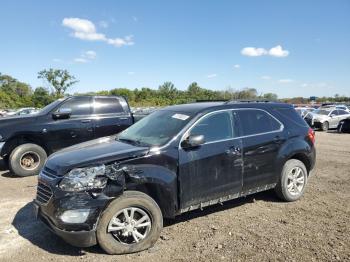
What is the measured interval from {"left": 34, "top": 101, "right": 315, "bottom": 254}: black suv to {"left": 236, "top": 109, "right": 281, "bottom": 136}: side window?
2cm

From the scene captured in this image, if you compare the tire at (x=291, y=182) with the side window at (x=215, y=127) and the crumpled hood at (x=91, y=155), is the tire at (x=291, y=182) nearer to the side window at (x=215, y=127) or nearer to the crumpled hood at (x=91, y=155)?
the side window at (x=215, y=127)

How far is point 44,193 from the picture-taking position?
4332 millimetres

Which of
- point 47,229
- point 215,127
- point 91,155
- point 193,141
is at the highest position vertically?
point 215,127

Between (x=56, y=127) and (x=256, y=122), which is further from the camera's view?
(x=56, y=127)

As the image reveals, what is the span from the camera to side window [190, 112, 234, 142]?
505 centimetres

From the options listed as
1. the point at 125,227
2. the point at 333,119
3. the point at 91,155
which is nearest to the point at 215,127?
the point at 91,155

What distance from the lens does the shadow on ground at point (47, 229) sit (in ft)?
14.3

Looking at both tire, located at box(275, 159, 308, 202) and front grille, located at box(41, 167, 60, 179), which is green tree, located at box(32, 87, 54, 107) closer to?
tire, located at box(275, 159, 308, 202)

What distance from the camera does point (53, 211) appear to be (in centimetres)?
409

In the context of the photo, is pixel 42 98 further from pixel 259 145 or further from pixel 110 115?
pixel 259 145

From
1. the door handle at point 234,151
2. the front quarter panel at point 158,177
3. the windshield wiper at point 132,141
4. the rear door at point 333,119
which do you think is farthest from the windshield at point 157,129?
the rear door at point 333,119

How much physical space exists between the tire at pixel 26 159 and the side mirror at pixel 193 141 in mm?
5170

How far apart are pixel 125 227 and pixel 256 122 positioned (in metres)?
2.76

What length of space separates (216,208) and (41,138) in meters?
5.03
